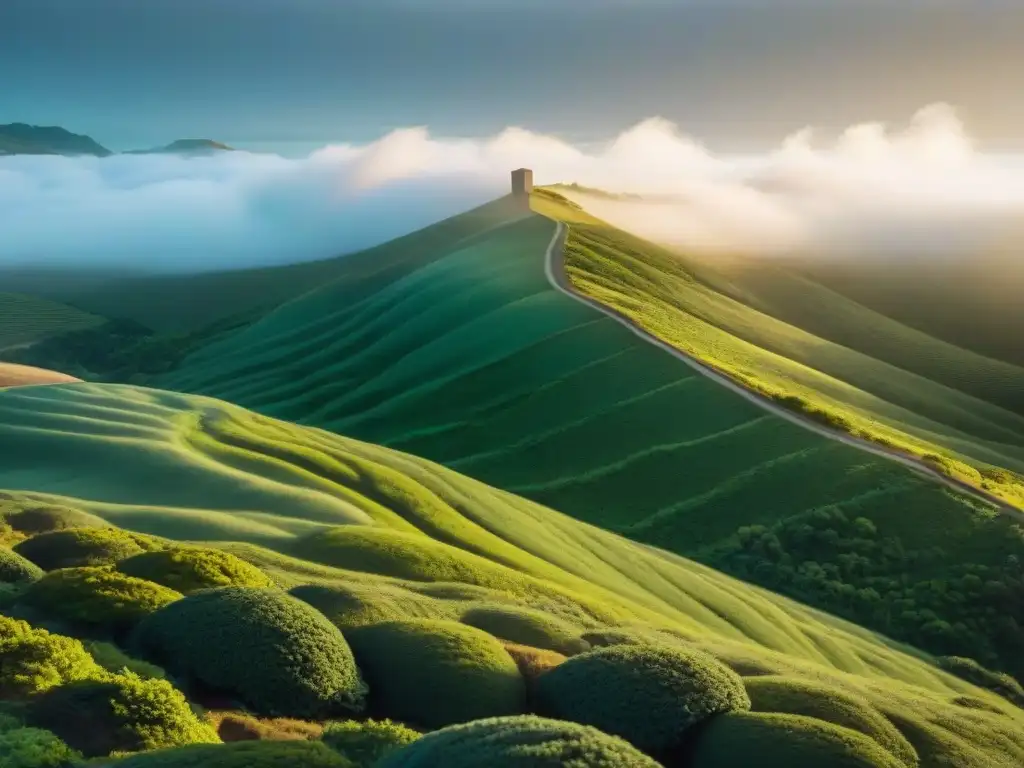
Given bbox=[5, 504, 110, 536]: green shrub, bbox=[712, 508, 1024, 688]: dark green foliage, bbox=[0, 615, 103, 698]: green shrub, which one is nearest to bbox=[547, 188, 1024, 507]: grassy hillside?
bbox=[712, 508, 1024, 688]: dark green foliage

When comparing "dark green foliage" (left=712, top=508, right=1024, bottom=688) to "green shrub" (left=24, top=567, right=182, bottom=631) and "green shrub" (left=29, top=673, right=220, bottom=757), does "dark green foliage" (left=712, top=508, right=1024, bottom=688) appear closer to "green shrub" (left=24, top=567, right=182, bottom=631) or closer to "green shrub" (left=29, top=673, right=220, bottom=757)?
"green shrub" (left=24, top=567, right=182, bottom=631)

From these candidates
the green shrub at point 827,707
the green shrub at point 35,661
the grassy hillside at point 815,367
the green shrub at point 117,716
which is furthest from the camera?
the grassy hillside at point 815,367

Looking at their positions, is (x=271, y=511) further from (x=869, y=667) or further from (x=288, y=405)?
(x=288, y=405)

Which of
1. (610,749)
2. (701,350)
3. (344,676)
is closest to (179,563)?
(344,676)

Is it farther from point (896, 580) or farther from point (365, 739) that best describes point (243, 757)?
point (896, 580)

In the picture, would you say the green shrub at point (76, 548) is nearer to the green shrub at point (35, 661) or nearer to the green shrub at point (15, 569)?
the green shrub at point (15, 569)

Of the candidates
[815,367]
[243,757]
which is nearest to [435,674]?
[243,757]

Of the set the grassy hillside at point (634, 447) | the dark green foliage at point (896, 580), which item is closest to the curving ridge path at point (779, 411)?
the grassy hillside at point (634, 447)
